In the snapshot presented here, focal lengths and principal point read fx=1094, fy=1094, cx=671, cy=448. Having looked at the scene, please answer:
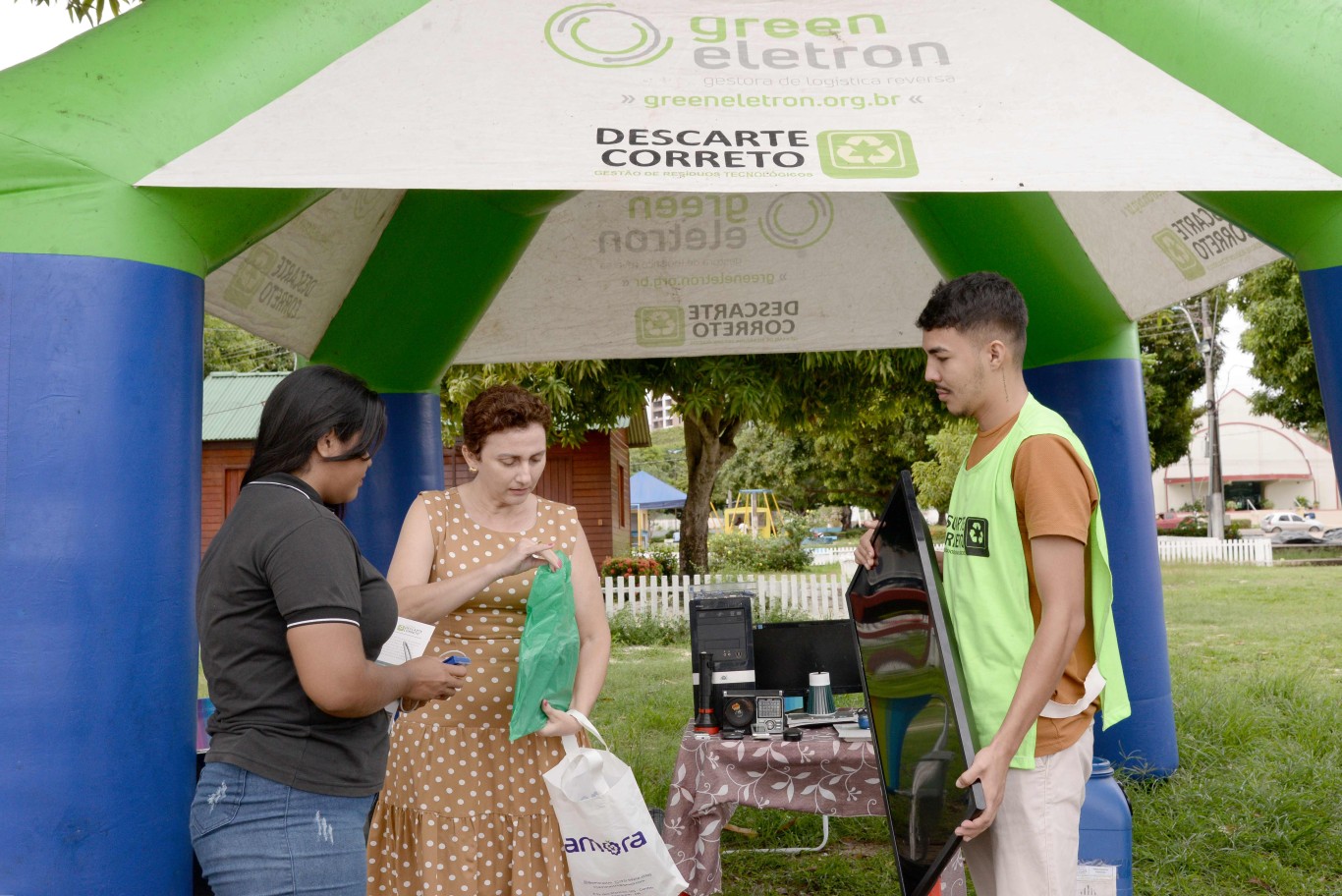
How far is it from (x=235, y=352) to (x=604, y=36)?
3567 centimetres

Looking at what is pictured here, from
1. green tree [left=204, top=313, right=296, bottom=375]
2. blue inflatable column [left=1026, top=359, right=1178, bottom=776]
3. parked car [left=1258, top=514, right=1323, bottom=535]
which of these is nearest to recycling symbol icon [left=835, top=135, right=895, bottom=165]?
blue inflatable column [left=1026, top=359, right=1178, bottom=776]

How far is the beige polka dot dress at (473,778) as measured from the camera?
2.84m

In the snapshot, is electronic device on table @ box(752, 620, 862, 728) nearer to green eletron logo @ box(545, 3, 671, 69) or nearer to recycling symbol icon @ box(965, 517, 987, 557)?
recycling symbol icon @ box(965, 517, 987, 557)

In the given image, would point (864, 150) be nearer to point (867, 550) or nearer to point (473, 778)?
point (867, 550)

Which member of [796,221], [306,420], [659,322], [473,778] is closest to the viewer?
[306,420]

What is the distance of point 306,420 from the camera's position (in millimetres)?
2062

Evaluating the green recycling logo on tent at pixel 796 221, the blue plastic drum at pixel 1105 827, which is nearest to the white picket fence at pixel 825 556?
the green recycling logo on tent at pixel 796 221

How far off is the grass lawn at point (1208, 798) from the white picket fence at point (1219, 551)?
46.3 ft

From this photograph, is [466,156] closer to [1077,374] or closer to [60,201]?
[60,201]

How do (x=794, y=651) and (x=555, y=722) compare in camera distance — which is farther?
(x=794, y=651)

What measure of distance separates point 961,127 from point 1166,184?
598 millimetres

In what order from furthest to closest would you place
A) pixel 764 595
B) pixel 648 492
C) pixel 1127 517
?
pixel 648 492, pixel 764 595, pixel 1127 517

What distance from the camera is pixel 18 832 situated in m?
2.45

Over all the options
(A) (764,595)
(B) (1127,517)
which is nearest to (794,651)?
(B) (1127,517)
